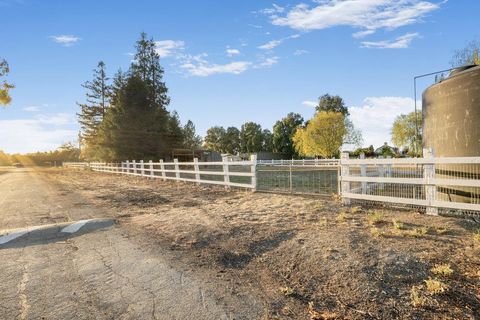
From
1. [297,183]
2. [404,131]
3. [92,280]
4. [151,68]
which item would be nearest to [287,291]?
[92,280]

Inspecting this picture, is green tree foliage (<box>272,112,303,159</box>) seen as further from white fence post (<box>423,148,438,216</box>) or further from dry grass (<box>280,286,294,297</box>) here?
dry grass (<box>280,286,294,297</box>)

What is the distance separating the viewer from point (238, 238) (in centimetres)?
565

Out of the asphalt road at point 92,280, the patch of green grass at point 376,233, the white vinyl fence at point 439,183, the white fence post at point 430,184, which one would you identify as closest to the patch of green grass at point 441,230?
the patch of green grass at point 376,233

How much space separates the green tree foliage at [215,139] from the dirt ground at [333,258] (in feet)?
297

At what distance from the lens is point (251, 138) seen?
88.8 meters

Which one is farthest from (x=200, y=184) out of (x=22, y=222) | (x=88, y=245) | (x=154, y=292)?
(x=154, y=292)

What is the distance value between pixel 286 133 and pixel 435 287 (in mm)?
76311

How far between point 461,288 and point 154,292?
10.6ft

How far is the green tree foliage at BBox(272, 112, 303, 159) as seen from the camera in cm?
7838

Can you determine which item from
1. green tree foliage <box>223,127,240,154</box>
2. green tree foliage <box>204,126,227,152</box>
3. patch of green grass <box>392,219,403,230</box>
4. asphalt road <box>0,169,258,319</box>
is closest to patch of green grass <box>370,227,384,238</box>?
patch of green grass <box>392,219,403,230</box>

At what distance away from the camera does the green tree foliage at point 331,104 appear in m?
76.7

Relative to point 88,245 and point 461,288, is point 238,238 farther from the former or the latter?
point 461,288

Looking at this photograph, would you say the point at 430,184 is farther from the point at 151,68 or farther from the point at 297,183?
the point at 151,68

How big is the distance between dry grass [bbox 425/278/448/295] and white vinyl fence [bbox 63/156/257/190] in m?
6.94
